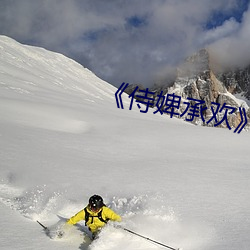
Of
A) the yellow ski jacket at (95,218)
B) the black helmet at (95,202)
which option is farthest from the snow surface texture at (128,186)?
the black helmet at (95,202)

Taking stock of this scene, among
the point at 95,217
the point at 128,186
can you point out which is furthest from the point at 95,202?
the point at 128,186

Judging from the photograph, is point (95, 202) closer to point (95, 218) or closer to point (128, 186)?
point (95, 218)

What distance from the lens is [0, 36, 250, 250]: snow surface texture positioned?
A: 5.20 metres

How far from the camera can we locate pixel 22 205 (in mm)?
6469

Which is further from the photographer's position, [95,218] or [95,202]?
[95,218]

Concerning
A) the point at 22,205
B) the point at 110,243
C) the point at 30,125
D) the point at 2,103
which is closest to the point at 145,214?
the point at 110,243

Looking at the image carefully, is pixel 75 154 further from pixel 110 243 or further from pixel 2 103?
pixel 2 103

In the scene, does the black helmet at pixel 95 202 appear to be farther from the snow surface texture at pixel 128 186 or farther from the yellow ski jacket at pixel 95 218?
the snow surface texture at pixel 128 186

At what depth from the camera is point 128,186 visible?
298 inches

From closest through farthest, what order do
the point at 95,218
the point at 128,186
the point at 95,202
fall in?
the point at 95,202
the point at 95,218
the point at 128,186

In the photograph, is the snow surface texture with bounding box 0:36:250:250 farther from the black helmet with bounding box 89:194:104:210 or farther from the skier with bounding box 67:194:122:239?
the black helmet with bounding box 89:194:104:210

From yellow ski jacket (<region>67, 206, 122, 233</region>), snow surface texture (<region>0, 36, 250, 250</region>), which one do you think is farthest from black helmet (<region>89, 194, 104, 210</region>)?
snow surface texture (<region>0, 36, 250, 250</region>)

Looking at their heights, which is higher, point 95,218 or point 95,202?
point 95,202

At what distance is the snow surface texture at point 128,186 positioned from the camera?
5.20 m
